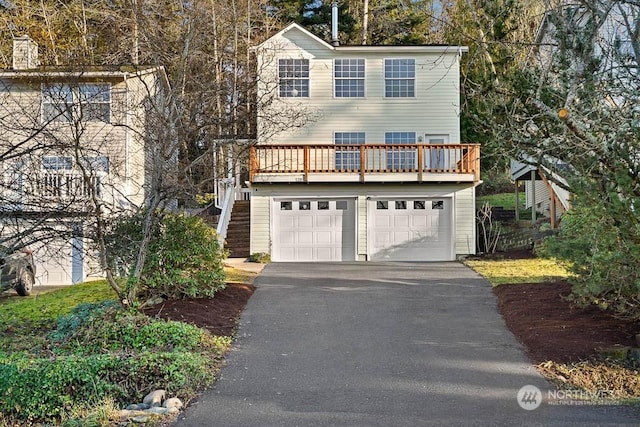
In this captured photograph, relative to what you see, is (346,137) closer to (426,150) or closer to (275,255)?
(426,150)

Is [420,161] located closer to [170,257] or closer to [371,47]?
[371,47]

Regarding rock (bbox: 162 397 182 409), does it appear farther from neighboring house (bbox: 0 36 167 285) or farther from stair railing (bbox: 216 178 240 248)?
stair railing (bbox: 216 178 240 248)

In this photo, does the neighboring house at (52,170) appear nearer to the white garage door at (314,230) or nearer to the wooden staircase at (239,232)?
the white garage door at (314,230)

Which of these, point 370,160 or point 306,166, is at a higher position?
point 370,160

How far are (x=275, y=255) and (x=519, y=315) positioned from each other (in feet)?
33.8

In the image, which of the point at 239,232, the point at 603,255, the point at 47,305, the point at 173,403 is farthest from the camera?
the point at 239,232

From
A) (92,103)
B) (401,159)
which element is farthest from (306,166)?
(92,103)

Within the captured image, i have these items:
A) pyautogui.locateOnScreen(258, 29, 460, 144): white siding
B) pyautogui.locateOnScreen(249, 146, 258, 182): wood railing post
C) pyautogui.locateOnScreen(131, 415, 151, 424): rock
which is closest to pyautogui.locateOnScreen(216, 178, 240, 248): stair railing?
pyautogui.locateOnScreen(249, 146, 258, 182): wood railing post

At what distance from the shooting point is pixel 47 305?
1143cm

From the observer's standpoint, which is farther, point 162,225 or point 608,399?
point 162,225

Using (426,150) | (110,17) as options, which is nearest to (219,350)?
(426,150)

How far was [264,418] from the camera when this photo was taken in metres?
5.39

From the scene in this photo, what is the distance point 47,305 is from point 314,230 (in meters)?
8.95

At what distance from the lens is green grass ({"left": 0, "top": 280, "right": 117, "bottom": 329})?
32.7 ft
